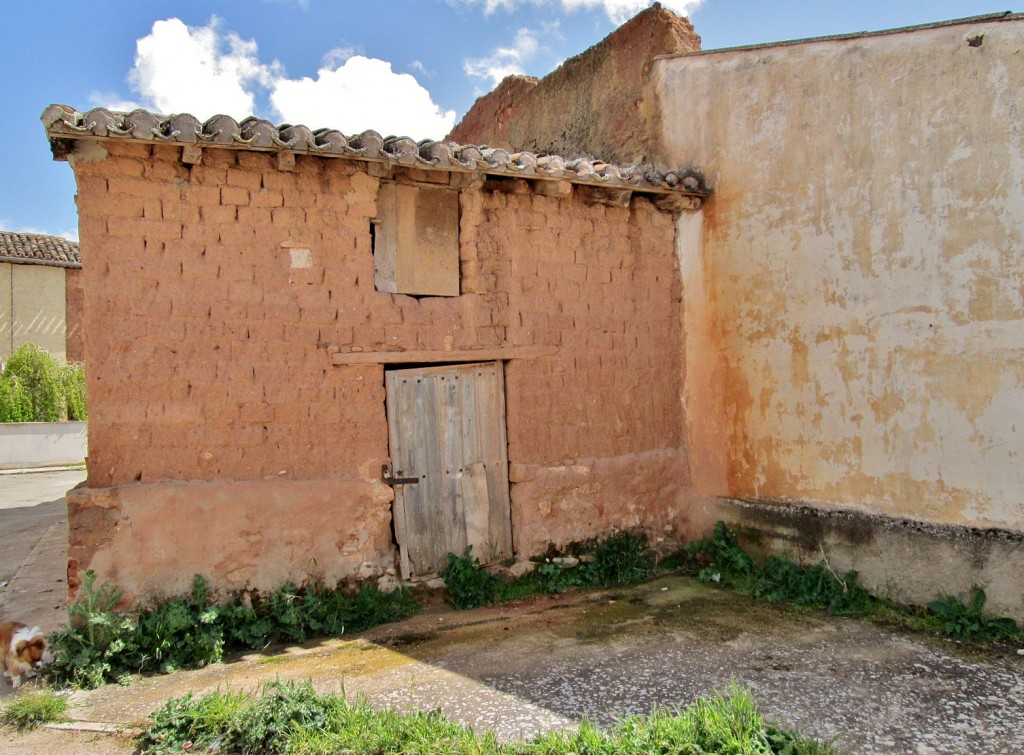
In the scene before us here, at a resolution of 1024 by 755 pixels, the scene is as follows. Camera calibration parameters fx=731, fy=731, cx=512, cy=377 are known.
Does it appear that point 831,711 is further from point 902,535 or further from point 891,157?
point 891,157

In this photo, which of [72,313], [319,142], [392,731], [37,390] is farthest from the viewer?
[72,313]

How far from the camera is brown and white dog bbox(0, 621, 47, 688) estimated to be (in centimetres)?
458

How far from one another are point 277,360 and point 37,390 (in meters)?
18.6

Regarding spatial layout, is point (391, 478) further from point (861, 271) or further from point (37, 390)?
point (37, 390)

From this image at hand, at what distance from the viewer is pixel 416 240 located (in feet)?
19.7

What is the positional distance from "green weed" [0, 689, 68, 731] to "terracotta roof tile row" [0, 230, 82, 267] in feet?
68.4

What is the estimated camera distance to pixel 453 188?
6133 mm

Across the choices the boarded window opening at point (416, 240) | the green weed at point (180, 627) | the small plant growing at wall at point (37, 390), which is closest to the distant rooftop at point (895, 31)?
the boarded window opening at point (416, 240)

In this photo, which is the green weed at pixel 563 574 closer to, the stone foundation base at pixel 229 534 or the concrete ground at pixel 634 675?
the concrete ground at pixel 634 675

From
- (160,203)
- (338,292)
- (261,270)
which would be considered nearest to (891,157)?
(338,292)

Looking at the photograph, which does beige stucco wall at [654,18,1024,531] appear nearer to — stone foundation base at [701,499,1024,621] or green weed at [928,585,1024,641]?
stone foundation base at [701,499,1024,621]

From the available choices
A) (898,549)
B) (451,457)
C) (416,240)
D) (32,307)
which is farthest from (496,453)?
(32,307)

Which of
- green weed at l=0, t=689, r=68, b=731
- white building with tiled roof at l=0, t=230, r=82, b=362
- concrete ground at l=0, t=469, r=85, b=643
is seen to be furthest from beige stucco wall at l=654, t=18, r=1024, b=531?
white building with tiled roof at l=0, t=230, r=82, b=362

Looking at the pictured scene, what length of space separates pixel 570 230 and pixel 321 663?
4115mm
